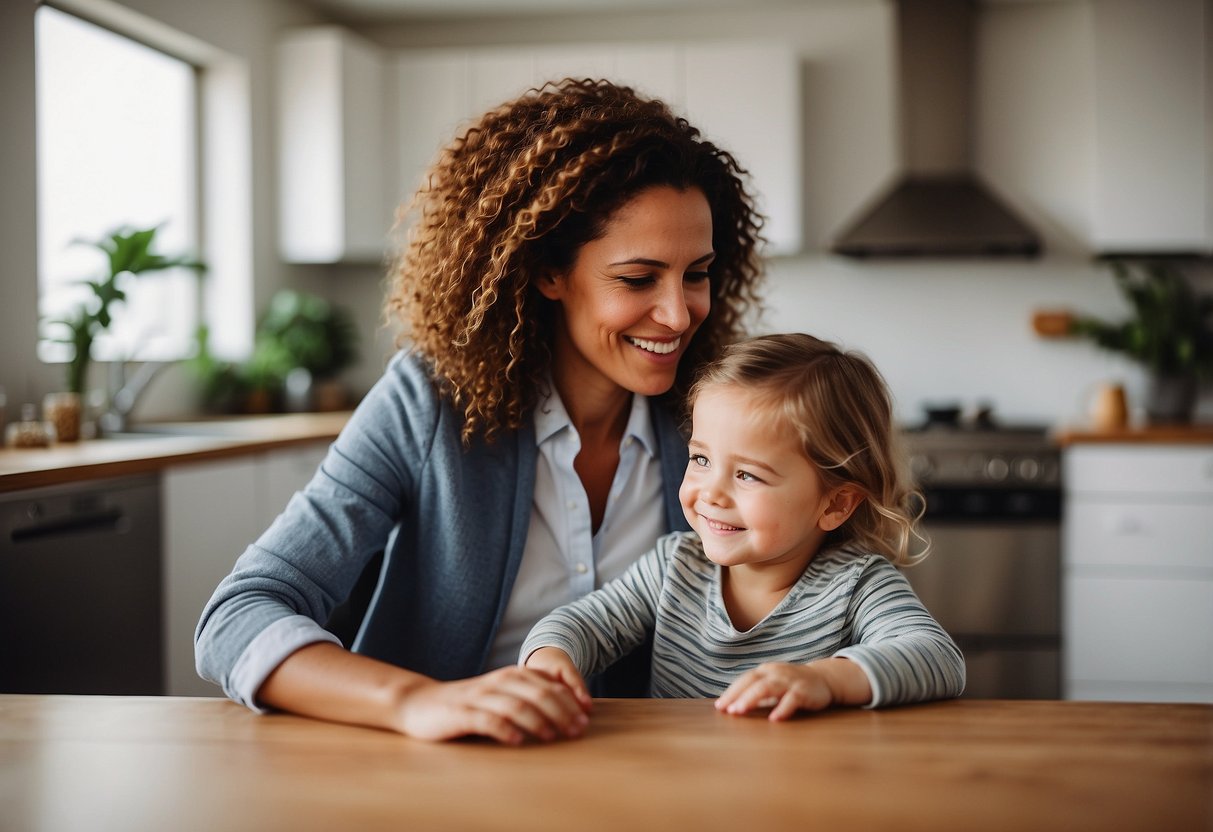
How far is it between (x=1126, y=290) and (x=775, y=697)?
3.82 meters

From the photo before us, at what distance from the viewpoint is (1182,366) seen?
410 cm

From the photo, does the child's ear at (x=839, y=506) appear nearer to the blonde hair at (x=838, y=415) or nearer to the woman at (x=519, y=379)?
the blonde hair at (x=838, y=415)

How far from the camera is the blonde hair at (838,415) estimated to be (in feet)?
4.07

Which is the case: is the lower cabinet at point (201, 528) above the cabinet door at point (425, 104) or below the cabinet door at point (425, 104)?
below

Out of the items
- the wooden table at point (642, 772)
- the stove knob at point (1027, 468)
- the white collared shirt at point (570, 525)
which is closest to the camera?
the wooden table at point (642, 772)

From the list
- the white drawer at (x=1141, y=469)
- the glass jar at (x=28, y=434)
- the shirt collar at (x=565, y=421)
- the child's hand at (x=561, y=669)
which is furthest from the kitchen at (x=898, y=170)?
the child's hand at (x=561, y=669)

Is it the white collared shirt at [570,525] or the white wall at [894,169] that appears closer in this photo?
the white collared shirt at [570,525]

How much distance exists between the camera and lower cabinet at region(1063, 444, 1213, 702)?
3.61 meters

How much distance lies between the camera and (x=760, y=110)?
13.6 feet

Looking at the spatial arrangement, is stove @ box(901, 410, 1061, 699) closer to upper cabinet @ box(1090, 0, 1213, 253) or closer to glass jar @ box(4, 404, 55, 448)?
upper cabinet @ box(1090, 0, 1213, 253)

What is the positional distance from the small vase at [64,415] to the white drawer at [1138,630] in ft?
10.3

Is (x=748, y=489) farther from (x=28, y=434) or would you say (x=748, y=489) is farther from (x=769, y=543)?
(x=28, y=434)

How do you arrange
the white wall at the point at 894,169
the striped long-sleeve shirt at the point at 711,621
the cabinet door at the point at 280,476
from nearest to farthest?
the striped long-sleeve shirt at the point at 711,621, the cabinet door at the point at 280,476, the white wall at the point at 894,169

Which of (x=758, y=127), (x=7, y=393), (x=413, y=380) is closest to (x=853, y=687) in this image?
(x=413, y=380)
